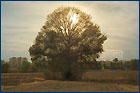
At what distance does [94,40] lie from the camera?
1126 inches

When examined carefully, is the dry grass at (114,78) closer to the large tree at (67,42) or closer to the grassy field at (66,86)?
the grassy field at (66,86)

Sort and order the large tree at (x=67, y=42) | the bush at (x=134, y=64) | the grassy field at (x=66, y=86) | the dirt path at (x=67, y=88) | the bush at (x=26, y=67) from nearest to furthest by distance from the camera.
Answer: the dirt path at (x=67, y=88) < the grassy field at (x=66, y=86) < the large tree at (x=67, y=42) < the bush at (x=26, y=67) < the bush at (x=134, y=64)

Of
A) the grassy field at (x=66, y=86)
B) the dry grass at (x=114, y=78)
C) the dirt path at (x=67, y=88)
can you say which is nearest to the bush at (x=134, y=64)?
the dry grass at (x=114, y=78)

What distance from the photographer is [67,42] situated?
28.1m

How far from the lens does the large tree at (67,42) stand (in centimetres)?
2775

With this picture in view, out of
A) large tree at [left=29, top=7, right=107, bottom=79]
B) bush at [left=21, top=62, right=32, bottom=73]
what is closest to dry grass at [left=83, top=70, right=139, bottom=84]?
large tree at [left=29, top=7, right=107, bottom=79]

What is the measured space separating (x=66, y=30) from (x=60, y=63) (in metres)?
4.84

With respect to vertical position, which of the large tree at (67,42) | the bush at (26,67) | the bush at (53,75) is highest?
the large tree at (67,42)

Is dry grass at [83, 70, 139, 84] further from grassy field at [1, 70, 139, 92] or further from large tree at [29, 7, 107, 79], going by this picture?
large tree at [29, 7, 107, 79]

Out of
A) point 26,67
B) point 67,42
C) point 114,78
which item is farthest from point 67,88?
point 26,67

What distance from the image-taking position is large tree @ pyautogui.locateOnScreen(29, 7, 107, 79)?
91.0ft

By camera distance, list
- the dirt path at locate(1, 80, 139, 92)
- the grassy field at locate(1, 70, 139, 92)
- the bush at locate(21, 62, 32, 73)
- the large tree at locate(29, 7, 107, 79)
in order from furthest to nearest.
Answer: the bush at locate(21, 62, 32, 73)
the large tree at locate(29, 7, 107, 79)
the grassy field at locate(1, 70, 139, 92)
the dirt path at locate(1, 80, 139, 92)

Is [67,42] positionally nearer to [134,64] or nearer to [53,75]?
[53,75]

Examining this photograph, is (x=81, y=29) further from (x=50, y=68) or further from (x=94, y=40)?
(x=50, y=68)
